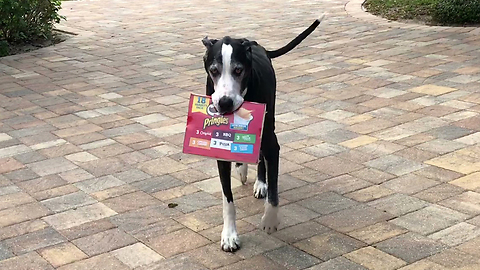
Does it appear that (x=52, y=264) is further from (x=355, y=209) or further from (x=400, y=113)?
(x=400, y=113)

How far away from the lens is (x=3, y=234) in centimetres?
420

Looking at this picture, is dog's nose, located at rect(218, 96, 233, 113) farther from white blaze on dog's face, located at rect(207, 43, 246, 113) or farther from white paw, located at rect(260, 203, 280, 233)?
white paw, located at rect(260, 203, 280, 233)

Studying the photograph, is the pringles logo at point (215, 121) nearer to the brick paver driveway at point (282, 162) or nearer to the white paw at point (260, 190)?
the brick paver driveway at point (282, 162)

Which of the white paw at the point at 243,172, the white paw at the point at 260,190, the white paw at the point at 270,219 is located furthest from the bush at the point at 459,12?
the white paw at the point at 270,219

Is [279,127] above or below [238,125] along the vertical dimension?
below

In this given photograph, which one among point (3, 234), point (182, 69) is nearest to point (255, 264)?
point (3, 234)

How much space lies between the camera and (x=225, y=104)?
356 cm

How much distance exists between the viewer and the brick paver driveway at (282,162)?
12.8ft

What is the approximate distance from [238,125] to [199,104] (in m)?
0.26

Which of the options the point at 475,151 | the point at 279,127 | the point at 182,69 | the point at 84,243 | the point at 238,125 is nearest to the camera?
the point at 238,125

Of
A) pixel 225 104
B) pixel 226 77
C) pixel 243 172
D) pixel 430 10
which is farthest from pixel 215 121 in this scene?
pixel 430 10

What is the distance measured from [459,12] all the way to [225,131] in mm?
7730

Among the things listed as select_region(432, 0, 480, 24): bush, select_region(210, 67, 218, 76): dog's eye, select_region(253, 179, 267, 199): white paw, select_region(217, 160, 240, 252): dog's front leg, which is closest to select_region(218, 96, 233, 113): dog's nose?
select_region(210, 67, 218, 76): dog's eye

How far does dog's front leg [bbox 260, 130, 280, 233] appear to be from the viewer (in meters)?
4.01
